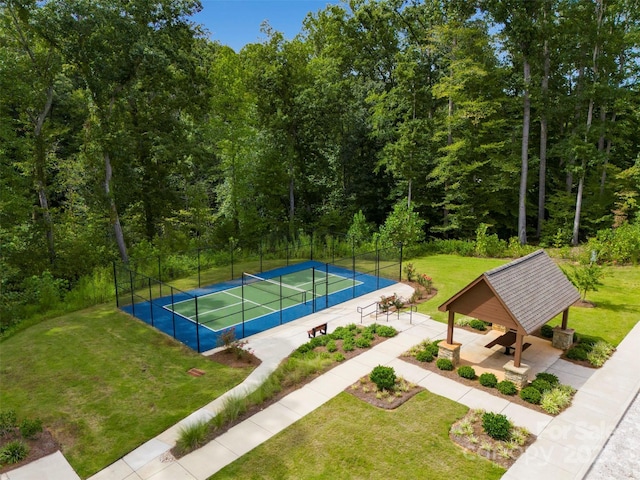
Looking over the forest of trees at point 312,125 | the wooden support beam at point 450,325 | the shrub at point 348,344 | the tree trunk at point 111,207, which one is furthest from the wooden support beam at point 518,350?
the tree trunk at point 111,207

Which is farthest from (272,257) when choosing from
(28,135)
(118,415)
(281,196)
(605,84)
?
(605,84)

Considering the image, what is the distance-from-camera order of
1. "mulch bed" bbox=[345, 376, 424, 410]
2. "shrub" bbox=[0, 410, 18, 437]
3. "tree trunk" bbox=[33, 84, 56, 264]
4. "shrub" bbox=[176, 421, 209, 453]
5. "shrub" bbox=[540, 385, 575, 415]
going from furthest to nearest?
"tree trunk" bbox=[33, 84, 56, 264]
"mulch bed" bbox=[345, 376, 424, 410]
"shrub" bbox=[540, 385, 575, 415]
"shrub" bbox=[0, 410, 18, 437]
"shrub" bbox=[176, 421, 209, 453]

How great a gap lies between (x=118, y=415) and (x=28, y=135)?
18.4m

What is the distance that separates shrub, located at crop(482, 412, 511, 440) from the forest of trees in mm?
20897

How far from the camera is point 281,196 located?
119 ft

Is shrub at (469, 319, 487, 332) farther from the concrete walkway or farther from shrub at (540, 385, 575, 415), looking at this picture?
shrub at (540, 385, 575, 415)

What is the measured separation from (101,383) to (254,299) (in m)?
9.62

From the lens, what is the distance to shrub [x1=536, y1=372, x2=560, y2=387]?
39.7ft

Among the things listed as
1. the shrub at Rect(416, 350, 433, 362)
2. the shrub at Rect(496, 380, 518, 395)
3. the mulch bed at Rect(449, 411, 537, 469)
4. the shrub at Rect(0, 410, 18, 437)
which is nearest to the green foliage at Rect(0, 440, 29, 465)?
the shrub at Rect(0, 410, 18, 437)

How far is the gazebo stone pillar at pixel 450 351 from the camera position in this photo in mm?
13459

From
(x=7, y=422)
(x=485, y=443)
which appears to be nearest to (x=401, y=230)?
(x=485, y=443)

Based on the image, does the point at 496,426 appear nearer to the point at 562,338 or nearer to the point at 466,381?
the point at 466,381

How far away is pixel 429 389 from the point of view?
479 inches

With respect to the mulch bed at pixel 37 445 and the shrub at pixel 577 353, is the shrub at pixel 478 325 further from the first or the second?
the mulch bed at pixel 37 445
